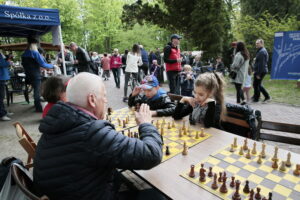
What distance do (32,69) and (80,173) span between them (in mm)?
5602

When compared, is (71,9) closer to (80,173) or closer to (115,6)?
(115,6)

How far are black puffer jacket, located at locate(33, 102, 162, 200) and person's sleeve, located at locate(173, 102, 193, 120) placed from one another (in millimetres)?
1517

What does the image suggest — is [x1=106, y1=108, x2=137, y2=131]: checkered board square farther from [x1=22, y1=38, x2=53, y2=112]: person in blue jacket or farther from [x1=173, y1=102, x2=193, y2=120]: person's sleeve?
[x1=22, y1=38, x2=53, y2=112]: person in blue jacket

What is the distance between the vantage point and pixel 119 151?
1.26 metres

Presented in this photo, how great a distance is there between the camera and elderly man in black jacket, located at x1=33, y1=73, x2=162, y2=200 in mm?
1247

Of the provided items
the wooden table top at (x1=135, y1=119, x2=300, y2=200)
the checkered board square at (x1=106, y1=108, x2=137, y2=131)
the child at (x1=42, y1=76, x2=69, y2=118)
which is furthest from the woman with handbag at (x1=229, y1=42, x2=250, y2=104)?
the child at (x1=42, y1=76, x2=69, y2=118)

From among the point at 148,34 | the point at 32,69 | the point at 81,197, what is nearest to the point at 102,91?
the point at 81,197

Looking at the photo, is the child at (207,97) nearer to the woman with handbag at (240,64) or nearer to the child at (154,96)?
the child at (154,96)

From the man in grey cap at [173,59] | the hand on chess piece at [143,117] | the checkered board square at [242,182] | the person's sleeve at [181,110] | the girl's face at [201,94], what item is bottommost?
the checkered board square at [242,182]

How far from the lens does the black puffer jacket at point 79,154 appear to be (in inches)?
49.1

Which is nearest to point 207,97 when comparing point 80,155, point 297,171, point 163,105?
point 163,105

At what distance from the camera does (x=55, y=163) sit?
1.29m

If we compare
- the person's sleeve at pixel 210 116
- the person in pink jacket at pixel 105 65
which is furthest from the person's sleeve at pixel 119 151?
the person in pink jacket at pixel 105 65

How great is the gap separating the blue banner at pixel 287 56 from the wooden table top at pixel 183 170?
10002 mm
